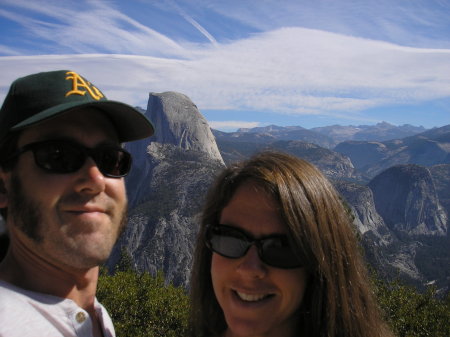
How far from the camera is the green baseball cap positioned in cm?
231

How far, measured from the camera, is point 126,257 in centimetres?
5809

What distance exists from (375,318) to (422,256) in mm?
183191

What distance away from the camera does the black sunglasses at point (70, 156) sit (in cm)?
241

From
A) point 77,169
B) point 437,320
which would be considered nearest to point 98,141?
point 77,169

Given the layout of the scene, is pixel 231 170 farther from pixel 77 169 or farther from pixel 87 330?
pixel 87 330

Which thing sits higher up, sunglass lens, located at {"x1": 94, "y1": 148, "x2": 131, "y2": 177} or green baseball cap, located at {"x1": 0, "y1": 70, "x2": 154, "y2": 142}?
green baseball cap, located at {"x1": 0, "y1": 70, "x2": 154, "y2": 142}

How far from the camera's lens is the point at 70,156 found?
2.50 m

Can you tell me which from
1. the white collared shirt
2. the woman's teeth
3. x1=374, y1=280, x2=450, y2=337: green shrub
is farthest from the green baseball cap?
x1=374, y1=280, x2=450, y2=337: green shrub

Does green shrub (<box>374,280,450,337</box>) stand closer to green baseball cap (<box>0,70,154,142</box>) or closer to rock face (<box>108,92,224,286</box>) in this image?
green baseball cap (<box>0,70,154,142</box>)

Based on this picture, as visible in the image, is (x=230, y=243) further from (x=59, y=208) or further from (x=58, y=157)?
(x=58, y=157)

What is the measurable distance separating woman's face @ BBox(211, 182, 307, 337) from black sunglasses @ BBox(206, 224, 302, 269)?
1.5 inches

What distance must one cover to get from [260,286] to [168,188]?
11177 centimetres

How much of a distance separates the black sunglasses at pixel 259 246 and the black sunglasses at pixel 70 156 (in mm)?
936

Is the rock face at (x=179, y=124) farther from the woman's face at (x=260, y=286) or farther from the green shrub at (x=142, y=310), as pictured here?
the woman's face at (x=260, y=286)
